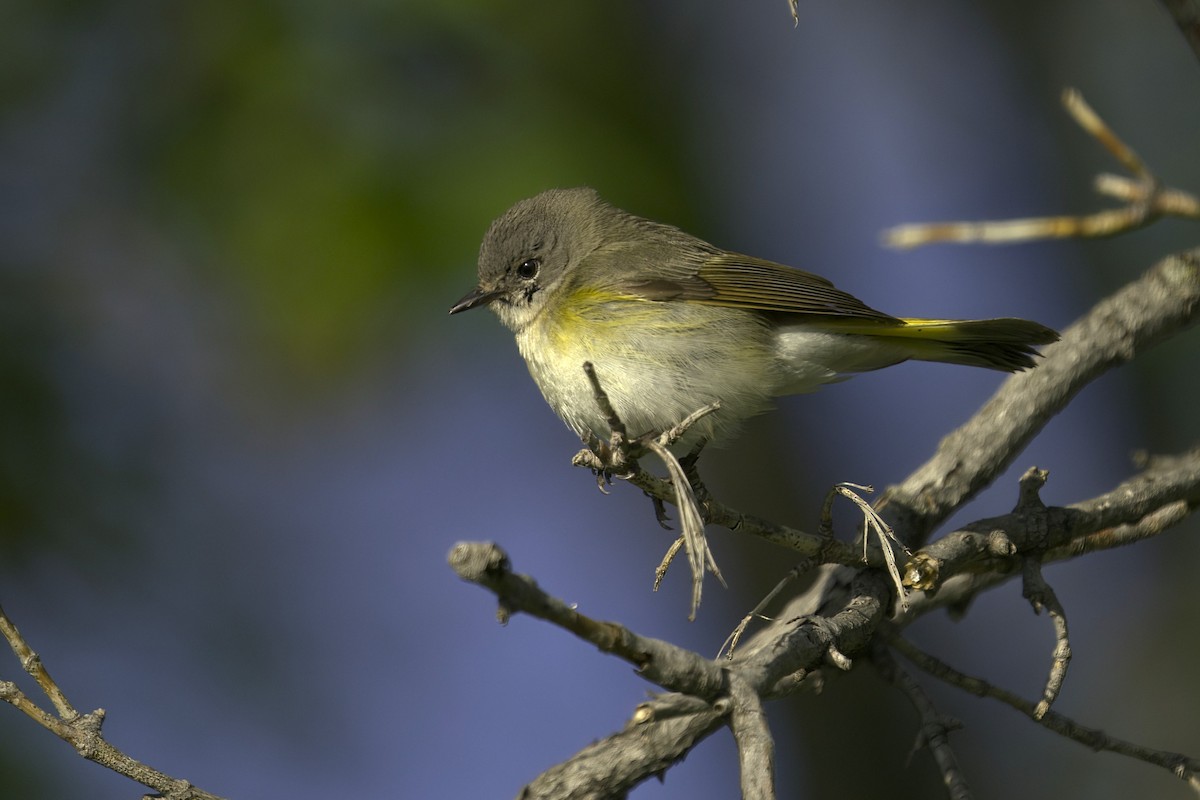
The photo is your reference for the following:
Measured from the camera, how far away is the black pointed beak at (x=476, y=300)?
Result: 4.52m

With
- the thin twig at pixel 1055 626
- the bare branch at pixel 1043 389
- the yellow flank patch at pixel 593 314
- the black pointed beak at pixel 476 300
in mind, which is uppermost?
the black pointed beak at pixel 476 300

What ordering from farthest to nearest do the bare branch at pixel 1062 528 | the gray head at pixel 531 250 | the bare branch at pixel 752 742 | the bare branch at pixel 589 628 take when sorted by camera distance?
the gray head at pixel 531 250 < the bare branch at pixel 1062 528 < the bare branch at pixel 752 742 < the bare branch at pixel 589 628

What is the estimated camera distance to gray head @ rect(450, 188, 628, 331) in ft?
14.7

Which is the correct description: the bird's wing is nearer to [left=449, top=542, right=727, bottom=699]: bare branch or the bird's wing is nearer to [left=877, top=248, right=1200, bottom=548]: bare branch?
[left=877, top=248, right=1200, bottom=548]: bare branch

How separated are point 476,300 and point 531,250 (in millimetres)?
284

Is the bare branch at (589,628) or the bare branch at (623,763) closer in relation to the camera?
the bare branch at (589,628)


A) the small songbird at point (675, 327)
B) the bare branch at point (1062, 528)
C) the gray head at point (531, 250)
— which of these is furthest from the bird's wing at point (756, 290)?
the bare branch at point (1062, 528)

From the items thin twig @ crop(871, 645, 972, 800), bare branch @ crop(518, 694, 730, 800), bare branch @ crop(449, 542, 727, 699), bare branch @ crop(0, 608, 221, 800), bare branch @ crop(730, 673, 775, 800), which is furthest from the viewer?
thin twig @ crop(871, 645, 972, 800)

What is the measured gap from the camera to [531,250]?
4.57 m

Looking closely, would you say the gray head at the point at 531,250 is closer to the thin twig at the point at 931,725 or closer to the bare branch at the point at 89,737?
the thin twig at the point at 931,725

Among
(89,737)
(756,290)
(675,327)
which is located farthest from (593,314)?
(89,737)

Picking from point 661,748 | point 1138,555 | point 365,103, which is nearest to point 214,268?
point 365,103

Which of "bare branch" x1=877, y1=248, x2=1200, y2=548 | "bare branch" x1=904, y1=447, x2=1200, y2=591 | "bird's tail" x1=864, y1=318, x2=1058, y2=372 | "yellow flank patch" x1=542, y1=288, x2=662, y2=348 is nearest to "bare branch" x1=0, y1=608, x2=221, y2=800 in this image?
"bare branch" x1=904, y1=447, x2=1200, y2=591

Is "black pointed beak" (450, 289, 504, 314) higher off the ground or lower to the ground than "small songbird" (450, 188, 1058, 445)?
higher
